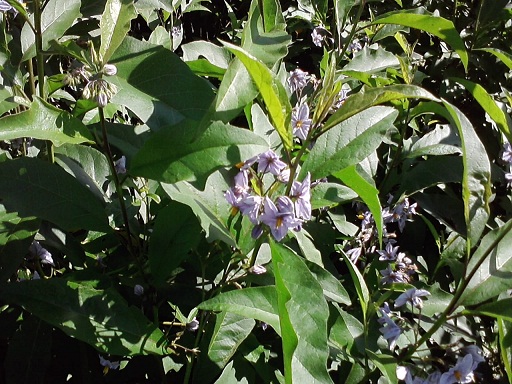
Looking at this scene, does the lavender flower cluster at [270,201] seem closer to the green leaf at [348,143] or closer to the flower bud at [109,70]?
the green leaf at [348,143]

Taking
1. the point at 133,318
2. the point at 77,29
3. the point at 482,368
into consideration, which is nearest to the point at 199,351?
the point at 133,318

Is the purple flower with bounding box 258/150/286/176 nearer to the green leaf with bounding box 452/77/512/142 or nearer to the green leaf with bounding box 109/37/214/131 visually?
the green leaf with bounding box 109/37/214/131

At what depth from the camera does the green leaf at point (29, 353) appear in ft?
4.00

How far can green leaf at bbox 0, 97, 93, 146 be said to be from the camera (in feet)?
3.00

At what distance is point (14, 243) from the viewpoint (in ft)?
3.80

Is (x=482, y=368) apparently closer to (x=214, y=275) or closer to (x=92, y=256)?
(x=214, y=275)

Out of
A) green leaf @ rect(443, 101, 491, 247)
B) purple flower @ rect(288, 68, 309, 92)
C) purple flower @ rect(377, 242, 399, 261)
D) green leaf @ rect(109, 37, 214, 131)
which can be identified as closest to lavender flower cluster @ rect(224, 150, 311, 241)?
green leaf @ rect(109, 37, 214, 131)

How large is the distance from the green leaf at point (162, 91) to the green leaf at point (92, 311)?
34cm

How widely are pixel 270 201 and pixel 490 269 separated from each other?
0.42 m

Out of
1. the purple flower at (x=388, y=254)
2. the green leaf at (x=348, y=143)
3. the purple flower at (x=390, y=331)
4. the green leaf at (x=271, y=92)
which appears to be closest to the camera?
the green leaf at (x=271, y=92)

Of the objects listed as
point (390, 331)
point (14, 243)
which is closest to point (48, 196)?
point (14, 243)

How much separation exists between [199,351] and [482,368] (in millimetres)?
897

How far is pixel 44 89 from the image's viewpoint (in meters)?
1.16

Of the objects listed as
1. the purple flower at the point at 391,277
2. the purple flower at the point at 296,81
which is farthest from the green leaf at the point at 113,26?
the purple flower at the point at 391,277
